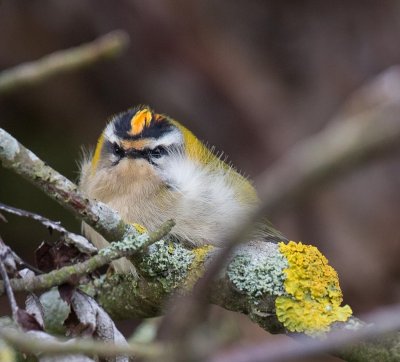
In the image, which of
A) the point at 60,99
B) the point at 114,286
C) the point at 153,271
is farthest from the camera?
the point at 60,99

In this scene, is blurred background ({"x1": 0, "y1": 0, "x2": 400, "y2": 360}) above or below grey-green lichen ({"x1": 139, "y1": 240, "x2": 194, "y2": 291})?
above

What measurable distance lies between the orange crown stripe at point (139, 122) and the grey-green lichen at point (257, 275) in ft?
4.29

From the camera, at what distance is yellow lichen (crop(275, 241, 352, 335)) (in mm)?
1834

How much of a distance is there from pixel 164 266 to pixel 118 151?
1328mm

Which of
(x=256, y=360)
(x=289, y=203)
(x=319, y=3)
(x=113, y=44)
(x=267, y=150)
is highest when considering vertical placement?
(x=319, y=3)

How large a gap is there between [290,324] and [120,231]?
0.50 m

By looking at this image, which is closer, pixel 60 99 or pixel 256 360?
pixel 256 360

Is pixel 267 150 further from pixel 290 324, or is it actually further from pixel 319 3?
pixel 290 324

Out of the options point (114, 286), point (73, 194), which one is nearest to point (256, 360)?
point (73, 194)

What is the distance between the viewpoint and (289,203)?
697 mm

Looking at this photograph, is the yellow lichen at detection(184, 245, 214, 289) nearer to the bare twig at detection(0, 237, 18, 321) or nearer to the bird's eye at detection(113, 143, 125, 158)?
the bare twig at detection(0, 237, 18, 321)

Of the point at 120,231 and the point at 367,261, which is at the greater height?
the point at 367,261

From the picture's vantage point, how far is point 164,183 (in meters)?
2.97

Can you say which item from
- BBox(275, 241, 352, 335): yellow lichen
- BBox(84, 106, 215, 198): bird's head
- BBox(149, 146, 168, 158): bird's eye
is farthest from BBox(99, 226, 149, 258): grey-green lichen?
BBox(149, 146, 168, 158): bird's eye
